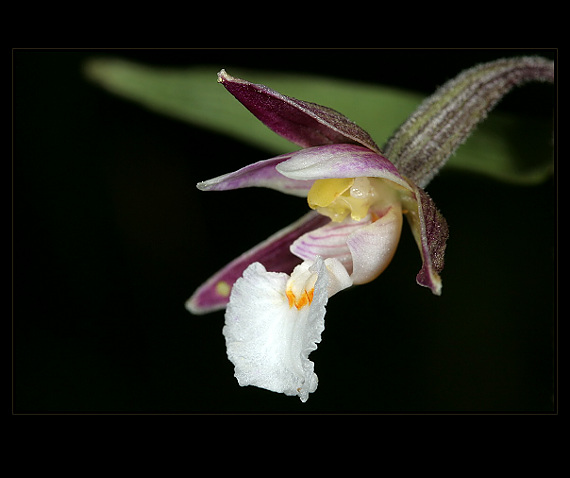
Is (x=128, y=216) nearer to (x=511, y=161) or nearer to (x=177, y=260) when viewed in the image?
(x=177, y=260)

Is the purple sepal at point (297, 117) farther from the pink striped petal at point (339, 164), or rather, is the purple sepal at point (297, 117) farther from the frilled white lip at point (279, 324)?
the frilled white lip at point (279, 324)

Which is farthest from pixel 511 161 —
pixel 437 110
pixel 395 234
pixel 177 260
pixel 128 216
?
pixel 128 216

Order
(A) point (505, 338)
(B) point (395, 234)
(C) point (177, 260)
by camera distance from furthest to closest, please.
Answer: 1. (C) point (177, 260)
2. (A) point (505, 338)
3. (B) point (395, 234)

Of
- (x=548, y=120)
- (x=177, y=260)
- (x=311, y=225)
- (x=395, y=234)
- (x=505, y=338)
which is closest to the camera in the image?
(x=395, y=234)

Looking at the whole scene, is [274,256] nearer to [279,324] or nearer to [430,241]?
[279,324]

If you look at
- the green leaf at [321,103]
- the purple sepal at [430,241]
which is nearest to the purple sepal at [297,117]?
the purple sepal at [430,241]
